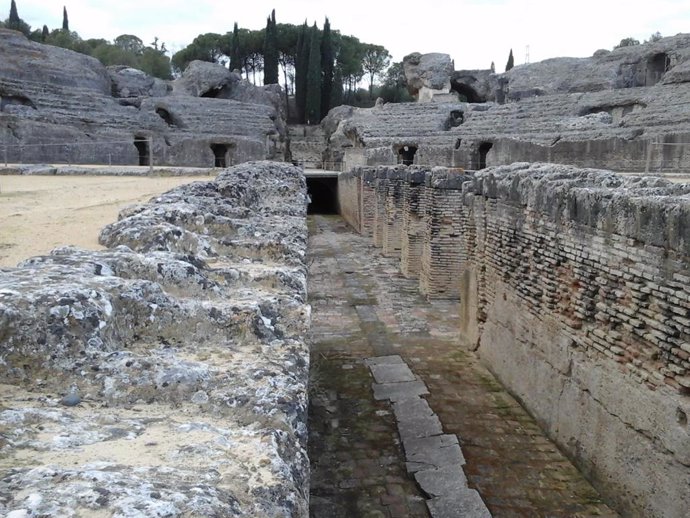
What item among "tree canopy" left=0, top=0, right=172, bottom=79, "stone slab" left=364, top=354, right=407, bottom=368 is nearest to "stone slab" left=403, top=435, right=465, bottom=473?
"stone slab" left=364, top=354, right=407, bottom=368

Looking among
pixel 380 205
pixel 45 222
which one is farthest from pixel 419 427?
pixel 380 205

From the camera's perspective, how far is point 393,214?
1570 cm

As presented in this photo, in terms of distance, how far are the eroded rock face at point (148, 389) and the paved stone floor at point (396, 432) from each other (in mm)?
2608

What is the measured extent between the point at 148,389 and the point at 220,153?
28.5 m

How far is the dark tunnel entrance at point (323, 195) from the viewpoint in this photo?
30266 mm

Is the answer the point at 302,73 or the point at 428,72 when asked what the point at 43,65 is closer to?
the point at 428,72

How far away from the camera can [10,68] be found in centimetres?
2673

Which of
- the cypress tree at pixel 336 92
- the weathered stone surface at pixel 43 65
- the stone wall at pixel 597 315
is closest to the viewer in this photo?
the stone wall at pixel 597 315

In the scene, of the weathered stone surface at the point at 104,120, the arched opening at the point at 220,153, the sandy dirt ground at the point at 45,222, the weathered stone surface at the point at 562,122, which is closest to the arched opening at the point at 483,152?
the weathered stone surface at the point at 562,122

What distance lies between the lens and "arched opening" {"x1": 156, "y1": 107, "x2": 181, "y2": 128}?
3147 centimetres

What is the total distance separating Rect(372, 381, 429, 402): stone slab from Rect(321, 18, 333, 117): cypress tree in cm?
4506

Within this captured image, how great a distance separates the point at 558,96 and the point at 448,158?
6.97 meters

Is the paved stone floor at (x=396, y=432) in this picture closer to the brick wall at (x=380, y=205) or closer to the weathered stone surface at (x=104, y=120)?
the brick wall at (x=380, y=205)

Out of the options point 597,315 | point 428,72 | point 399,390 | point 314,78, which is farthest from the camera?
point 314,78
